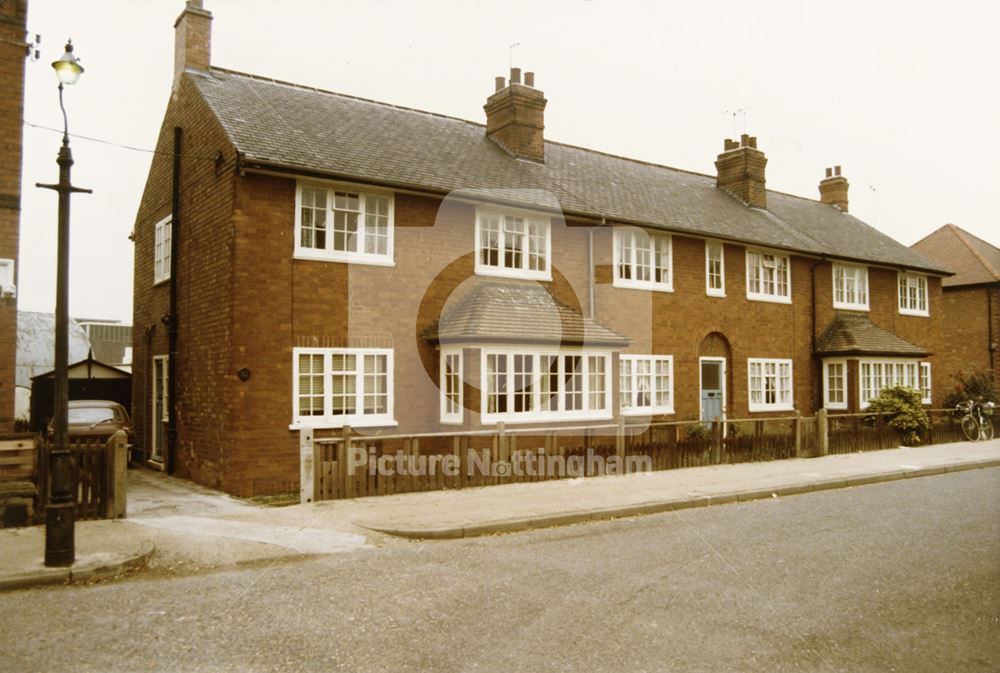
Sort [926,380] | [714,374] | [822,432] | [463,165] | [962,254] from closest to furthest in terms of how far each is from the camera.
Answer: [463,165] < [822,432] < [714,374] < [926,380] < [962,254]

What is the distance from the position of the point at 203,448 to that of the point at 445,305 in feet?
18.3

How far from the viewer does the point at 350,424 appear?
1463 cm

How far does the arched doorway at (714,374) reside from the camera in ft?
70.6

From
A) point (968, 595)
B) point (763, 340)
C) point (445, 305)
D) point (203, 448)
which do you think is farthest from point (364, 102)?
point (968, 595)

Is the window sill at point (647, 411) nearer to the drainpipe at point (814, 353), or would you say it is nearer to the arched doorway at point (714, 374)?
the arched doorway at point (714, 374)

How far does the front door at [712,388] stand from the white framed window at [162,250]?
1411 centimetres

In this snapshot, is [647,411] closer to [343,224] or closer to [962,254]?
[343,224]

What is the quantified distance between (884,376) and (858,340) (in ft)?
6.72

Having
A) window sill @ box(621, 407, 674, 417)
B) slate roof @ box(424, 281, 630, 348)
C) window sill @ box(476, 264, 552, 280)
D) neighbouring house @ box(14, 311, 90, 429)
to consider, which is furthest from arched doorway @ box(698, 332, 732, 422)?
neighbouring house @ box(14, 311, 90, 429)

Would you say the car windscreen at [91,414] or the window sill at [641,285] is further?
the window sill at [641,285]

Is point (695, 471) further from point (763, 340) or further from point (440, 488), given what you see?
point (763, 340)

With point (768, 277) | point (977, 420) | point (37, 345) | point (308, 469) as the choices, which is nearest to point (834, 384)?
point (977, 420)

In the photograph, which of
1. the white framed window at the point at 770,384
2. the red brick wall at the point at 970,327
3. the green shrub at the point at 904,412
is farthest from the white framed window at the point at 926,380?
the white framed window at the point at 770,384

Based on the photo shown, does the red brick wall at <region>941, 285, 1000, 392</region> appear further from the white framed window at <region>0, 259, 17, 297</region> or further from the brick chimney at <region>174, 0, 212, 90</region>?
the white framed window at <region>0, 259, 17, 297</region>
